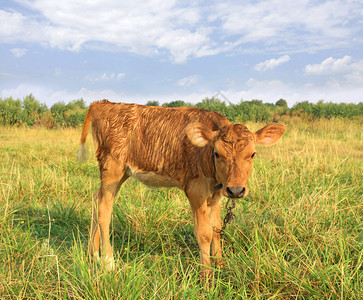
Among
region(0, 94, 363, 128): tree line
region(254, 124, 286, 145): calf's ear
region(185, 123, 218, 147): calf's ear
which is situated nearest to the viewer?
region(185, 123, 218, 147): calf's ear

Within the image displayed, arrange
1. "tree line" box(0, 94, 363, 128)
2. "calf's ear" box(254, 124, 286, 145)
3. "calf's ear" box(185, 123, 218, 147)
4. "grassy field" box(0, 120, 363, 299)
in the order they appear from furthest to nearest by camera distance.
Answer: "tree line" box(0, 94, 363, 128) → "calf's ear" box(254, 124, 286, 145) → "calf's ear" box(185, 123, 218, 147) → "grassy field" box(0, 120, 363, 299)

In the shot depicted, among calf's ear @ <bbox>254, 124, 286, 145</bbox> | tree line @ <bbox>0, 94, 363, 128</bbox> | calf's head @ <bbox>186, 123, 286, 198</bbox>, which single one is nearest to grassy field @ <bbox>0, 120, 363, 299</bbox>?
calf's head @ <bbox>186, 123, 286, 198</bbox>

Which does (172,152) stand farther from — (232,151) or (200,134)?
(232,151)

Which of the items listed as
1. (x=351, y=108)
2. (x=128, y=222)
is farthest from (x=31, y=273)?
(x=351, y=108)

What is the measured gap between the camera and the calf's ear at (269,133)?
3133 mm

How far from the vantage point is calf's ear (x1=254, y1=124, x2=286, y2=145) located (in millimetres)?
3133

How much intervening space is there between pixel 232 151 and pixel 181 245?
174 cm

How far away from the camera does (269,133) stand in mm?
3188

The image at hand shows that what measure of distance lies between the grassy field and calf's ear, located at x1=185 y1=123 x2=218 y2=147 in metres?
1.07

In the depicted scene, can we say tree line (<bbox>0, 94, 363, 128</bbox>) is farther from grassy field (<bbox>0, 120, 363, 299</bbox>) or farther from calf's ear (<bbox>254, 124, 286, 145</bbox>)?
calf's ear (<bbox>254, 124, 286, 145</bbox>)

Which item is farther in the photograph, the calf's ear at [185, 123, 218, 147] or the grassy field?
the calf's ear at [185, 123, 218, 147]

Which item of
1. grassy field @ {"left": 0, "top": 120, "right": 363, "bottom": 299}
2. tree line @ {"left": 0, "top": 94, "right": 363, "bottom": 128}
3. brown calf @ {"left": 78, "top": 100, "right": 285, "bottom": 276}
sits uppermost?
tree line @ {"left": 0, "top": 94, "right": 363, "bottom": 128}

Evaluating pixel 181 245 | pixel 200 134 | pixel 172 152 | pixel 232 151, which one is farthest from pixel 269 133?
pixel 181 245

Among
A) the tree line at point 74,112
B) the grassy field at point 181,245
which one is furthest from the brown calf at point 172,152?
the tree line at point 74,112
